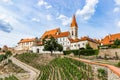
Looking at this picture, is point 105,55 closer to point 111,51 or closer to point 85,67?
point 111,51

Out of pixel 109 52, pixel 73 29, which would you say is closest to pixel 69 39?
pixel 73 29

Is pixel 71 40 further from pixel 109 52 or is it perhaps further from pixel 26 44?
pixel 109 52

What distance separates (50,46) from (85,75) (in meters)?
46.2

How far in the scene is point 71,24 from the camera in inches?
3329

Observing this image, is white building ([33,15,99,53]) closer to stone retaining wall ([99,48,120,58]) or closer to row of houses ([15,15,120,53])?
row of houses ([15,15,120,53])

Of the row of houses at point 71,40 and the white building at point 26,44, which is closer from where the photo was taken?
the row of houses at point 71,40

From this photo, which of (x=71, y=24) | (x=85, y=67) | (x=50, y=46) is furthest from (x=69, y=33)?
(x=85, y=67)

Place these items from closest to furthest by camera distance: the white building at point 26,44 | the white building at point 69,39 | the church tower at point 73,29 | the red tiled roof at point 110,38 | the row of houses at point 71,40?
the red tiled roof at point 110,38
the row of houses at point 71,40
the white building at point 69,39
the church tower at point 73,29
the white building at point 26,44

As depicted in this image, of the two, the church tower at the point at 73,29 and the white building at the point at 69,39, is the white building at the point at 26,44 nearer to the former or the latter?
the white building at the point at 69,39

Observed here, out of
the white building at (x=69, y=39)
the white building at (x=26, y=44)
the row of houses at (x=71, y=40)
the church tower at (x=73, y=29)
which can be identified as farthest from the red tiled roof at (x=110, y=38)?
the white building at (x=26, y=44)

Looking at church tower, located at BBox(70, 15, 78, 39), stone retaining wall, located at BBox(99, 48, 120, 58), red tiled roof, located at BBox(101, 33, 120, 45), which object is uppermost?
church tower, located at BBox(70, 15, 78, 39)

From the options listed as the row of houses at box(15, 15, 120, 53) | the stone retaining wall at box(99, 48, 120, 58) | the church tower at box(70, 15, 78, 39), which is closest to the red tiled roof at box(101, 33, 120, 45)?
the row of houses at box(15, 15, 120, 53)

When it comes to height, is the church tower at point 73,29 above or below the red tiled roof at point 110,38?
above

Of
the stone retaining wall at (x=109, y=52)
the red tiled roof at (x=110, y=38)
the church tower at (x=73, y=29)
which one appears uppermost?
the church tower at (x=73, y=29)
